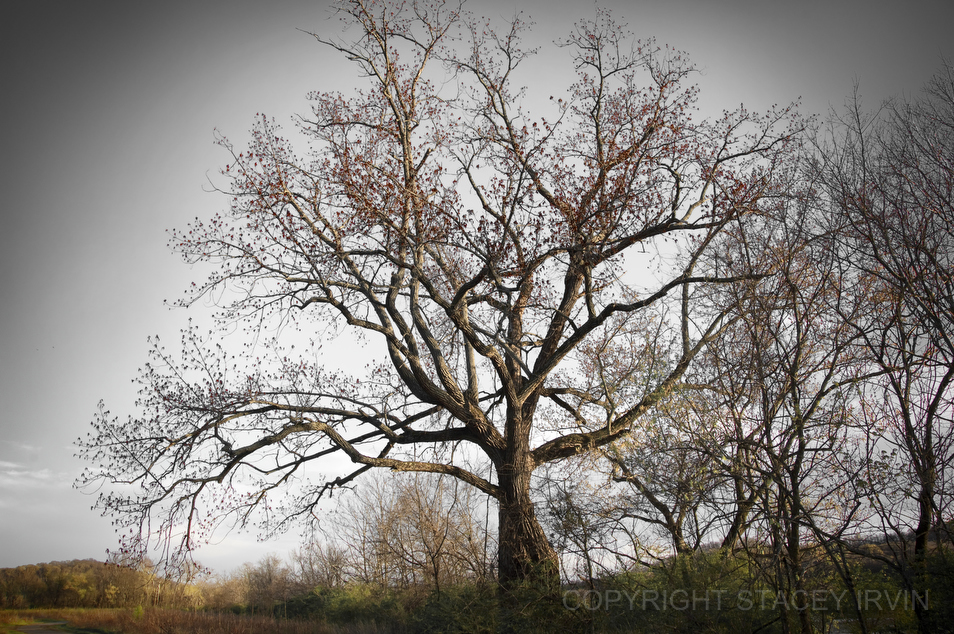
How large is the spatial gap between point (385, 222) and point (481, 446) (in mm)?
3933

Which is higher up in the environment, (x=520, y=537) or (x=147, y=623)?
(x=520, y=537)

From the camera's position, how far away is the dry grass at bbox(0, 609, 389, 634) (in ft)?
28.7

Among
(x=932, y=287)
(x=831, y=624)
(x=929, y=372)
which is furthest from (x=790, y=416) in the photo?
(x=831, y=624)

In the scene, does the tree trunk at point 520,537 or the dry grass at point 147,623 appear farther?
the dry grass at point 147,623

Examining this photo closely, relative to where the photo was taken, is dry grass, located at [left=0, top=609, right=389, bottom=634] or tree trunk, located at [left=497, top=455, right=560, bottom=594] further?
dry grass, located at [left=0, top=609, right=389, bottom=634]

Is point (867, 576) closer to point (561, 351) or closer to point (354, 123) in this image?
point (561, 351)

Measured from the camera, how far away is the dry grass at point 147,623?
8758 mm

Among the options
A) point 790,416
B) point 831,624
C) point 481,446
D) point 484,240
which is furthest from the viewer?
point 481,446

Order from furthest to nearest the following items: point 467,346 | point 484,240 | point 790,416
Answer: point 467,346 → point 484,240 → point 790,416

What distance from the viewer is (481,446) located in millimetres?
8859

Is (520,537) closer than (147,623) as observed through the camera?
Yes

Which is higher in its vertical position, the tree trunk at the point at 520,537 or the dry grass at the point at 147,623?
the tree trunk at the point at 520,537

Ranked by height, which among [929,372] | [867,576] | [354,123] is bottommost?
[867,576]

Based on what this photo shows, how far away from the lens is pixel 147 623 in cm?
912
